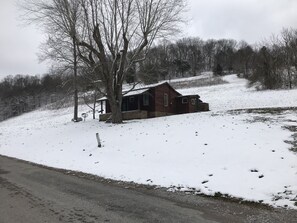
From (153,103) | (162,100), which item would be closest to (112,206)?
(153,103)

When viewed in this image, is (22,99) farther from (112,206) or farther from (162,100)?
(112,206)

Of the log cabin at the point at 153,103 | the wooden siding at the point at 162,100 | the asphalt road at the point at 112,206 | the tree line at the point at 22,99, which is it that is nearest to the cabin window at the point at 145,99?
the log cabin at the point at 153,103

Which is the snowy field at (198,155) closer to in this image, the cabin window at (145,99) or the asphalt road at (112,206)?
the asphalt road at (112,206)

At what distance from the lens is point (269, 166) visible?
34.2 feet

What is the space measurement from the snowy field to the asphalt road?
0.82 m

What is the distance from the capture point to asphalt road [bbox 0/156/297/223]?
6.97 meters

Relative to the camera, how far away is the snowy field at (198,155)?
9484 millimetres

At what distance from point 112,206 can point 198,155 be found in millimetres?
5778

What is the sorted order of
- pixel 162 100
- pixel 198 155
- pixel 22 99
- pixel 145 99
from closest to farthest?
pixel 198 155
pixel 145 99
pixel 162 100
pixel 22 99

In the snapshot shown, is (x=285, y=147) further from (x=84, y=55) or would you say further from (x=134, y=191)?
(x=84, y=55)

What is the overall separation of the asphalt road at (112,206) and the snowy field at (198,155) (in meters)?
0.82

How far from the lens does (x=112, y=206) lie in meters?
7.97

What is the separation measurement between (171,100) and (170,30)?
12176 millimetres

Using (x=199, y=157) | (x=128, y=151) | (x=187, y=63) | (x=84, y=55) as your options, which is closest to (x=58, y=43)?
(x=84, y=55)
